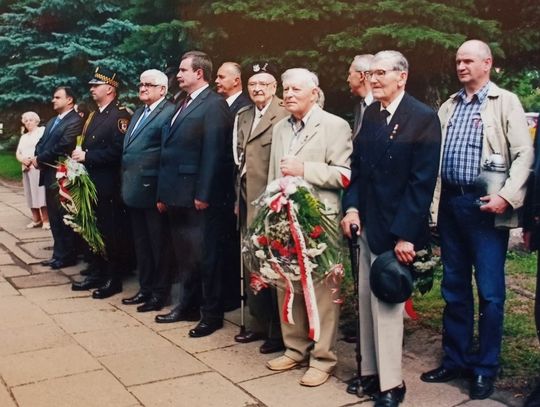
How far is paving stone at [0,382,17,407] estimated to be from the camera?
387 centimetres

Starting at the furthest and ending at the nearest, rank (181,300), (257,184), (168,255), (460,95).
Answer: (168,255)
(181,300)
(257,184)
(460,95)

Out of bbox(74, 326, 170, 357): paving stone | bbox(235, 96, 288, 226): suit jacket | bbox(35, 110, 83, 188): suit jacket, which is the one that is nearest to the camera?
bbox(235, 96, 288, 226): suit jacket

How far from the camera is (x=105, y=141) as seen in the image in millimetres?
6258

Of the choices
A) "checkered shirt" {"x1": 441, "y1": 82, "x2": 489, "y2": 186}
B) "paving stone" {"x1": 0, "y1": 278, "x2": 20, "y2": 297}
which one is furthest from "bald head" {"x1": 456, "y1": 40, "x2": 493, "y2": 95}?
"paving stone" {"x1": 0, "y1": 278, "x2": 20, "y2": 297}

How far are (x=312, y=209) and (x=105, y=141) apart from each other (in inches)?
120

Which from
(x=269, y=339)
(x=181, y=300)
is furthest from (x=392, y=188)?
(x=181, y=300)

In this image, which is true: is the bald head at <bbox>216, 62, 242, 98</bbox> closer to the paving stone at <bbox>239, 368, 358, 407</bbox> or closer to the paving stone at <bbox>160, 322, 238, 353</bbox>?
the paving stone at <bbox>160, 322, 238, 353</bbox>

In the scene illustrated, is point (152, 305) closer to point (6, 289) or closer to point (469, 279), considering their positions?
point (6, 289)

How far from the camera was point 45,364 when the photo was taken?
4535 mm

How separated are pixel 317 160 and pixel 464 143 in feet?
2.93

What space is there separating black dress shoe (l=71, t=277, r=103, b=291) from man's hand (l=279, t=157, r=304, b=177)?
3.32m

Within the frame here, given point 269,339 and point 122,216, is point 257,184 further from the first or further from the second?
point 122,216

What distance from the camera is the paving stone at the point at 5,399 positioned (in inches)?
152

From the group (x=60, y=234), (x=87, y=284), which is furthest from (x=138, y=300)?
(x=60, y=234)
